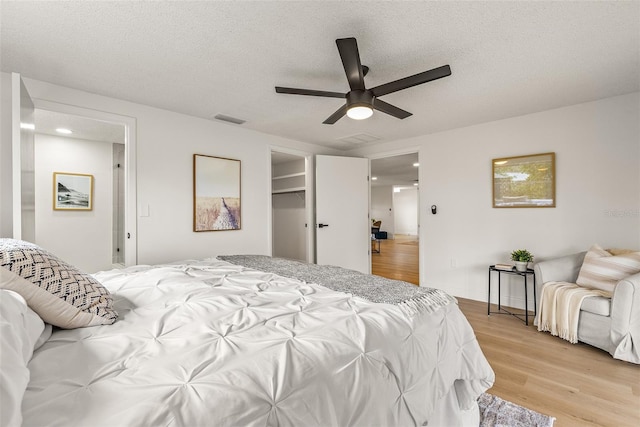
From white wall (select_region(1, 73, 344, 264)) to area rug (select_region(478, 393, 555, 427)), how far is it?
3.04 m

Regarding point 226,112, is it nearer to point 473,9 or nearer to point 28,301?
point 473,9

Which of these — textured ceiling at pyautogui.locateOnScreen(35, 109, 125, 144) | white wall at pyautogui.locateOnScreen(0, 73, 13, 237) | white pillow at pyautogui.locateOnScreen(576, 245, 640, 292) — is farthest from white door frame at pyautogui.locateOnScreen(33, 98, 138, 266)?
white pillow at pyautogui.locateOnScreen(576, 245, 640, 292)

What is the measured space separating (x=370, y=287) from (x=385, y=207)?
11.0m

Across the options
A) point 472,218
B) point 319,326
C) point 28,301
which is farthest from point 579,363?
point 28,301

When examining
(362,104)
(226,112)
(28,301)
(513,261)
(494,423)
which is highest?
(226,112)

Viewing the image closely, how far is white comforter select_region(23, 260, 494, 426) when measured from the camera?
68 centimetres

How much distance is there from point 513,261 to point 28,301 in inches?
166

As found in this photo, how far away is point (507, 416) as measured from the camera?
65.2 inches

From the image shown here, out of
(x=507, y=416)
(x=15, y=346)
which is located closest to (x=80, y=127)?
(x=15, y=346)

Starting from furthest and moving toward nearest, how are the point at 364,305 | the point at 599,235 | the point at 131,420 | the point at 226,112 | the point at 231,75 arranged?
the point at 226,112 → the point at 599,235 → the point at 231,75 → the point at 364,305 → the point at 131,420

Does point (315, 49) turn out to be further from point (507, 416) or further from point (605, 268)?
point (605, 268)

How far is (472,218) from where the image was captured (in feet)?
12.8

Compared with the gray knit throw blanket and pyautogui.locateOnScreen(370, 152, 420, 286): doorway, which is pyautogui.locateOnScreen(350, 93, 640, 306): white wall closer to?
pyautogui.locateOnScreen(370, 152, 420, 286): doorway

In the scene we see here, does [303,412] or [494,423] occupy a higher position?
[303,412]
